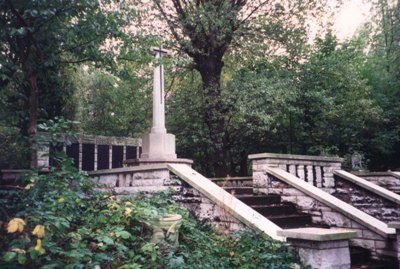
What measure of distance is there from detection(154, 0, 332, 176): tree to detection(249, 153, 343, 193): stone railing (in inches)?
189

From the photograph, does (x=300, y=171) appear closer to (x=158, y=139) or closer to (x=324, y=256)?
(x=158, y=139)

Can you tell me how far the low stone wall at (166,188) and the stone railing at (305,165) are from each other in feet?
6.35

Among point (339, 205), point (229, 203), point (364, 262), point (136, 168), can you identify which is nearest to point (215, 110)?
point (136, 168)

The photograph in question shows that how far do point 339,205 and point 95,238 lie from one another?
15.0ft

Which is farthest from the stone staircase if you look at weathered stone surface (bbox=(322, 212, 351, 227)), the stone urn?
the stone urn

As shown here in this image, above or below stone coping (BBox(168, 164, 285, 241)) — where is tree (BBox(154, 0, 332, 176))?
above

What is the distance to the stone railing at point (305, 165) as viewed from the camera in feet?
27.4

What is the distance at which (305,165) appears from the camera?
9141 millimetres

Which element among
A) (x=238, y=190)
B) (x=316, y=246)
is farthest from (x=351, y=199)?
(x=316, y=246)

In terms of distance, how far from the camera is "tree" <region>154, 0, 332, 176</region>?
43.7 feet

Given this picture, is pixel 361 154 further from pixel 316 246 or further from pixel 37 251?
pixel 37 251

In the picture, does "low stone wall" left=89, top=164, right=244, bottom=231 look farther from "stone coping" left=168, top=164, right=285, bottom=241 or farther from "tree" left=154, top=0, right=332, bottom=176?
"tree" left=154, top=0, right=332, bottom=176

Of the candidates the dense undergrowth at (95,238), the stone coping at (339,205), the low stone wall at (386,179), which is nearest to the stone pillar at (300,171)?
the stone coping at (339,205)

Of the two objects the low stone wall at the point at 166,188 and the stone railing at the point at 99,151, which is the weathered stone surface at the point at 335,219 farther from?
the stone railing at the point at 99,151
